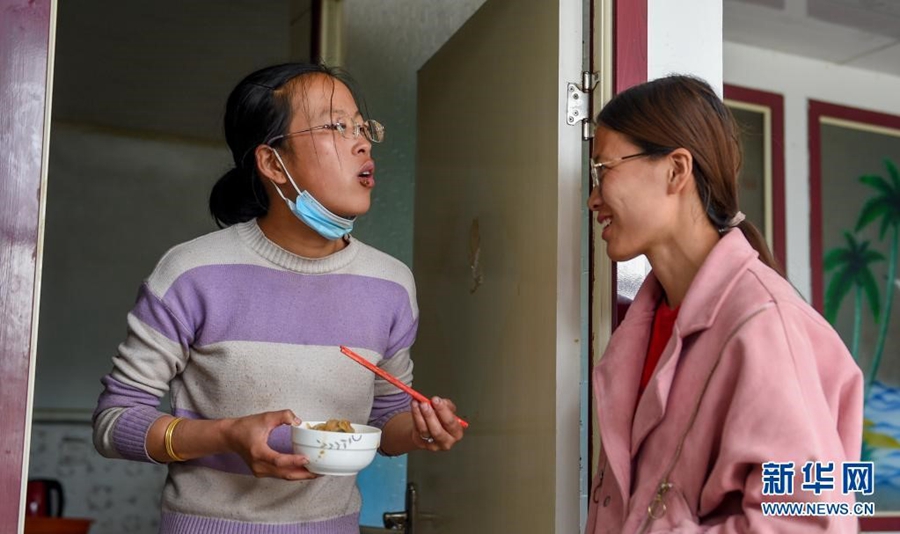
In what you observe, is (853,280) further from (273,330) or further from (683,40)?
(273,330)

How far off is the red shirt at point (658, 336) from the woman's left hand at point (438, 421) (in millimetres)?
279

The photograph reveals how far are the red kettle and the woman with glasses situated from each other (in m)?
2.79

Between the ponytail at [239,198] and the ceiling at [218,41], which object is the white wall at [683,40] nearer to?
the ponytail at [239,198]

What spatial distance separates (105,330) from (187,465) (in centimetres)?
353

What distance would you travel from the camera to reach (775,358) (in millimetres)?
986

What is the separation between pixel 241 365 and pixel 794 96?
2.54m

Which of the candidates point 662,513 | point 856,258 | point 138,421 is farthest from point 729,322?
point 856,258

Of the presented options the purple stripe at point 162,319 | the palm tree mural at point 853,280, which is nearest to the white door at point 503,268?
the purple stripe at point 162,319

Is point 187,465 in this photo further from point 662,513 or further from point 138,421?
point 662,513

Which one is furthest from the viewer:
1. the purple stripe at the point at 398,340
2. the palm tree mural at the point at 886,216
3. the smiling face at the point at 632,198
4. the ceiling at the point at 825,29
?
the palm tree mural at the point at 886,216

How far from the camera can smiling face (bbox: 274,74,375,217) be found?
1473 millimetres

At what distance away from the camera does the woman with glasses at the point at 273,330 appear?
4.47 feet

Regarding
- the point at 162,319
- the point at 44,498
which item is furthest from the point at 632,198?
the point at 44,498

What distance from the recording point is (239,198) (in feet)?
5.26
